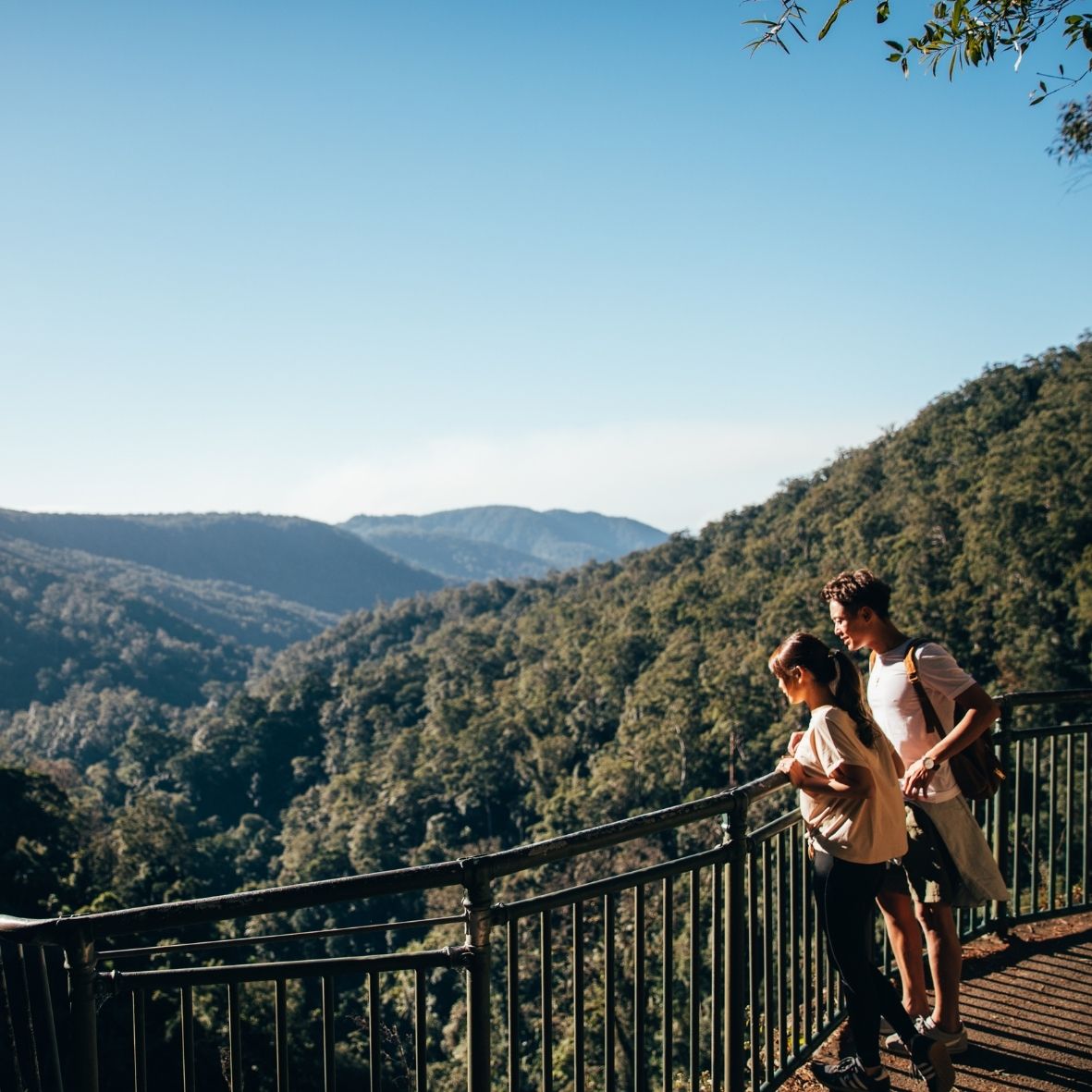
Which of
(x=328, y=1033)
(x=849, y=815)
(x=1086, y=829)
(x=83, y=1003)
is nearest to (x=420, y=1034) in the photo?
(x=328, y=1033)

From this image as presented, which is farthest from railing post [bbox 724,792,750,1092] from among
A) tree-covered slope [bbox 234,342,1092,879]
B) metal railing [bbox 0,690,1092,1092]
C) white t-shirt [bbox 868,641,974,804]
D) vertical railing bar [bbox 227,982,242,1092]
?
A: tree-covered slope [bbox 234,342,1092,879]

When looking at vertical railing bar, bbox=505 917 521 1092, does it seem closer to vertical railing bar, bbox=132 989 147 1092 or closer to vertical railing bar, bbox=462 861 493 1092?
vertical railing bar, bbox=462 861 493 1092

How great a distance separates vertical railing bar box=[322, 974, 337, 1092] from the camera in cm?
170

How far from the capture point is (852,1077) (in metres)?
2.72

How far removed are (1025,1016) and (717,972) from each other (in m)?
1.48

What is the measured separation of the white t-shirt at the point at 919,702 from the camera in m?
2.74

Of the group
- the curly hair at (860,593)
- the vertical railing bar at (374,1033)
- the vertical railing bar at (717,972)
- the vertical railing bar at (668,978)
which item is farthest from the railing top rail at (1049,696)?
the vertical railing bar at (374,1033)

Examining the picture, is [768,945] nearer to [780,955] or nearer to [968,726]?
[780,955]

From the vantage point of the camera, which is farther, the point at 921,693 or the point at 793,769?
the point at 921,693

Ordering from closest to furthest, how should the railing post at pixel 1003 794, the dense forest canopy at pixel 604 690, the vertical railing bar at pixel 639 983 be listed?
the vertical railing bar at pixel 639 983
the railing post at pixel 1003 794
the dense forest canopy at pixel 604 690

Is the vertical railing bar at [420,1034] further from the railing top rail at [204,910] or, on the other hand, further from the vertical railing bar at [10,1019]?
the vertical railing bar at [10,1019]

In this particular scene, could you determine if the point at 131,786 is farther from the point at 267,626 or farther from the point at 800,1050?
the point at 267,626

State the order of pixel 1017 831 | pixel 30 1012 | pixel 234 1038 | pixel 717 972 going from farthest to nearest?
pixel 1017 831 → pixel 717 972 → pixel 30 1012 → pixel 234 1038

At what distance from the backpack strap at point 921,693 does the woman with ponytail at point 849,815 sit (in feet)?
0.91
